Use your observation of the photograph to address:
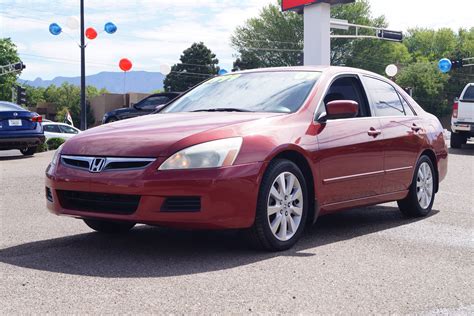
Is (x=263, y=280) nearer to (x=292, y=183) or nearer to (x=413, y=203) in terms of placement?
(x=292, y=183)

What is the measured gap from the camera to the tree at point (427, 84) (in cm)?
8188

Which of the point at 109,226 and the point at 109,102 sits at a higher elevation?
the point at 109,102

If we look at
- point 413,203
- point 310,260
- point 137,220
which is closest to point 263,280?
point 310,260

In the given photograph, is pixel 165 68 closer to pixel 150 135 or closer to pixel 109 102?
pixel 109 102

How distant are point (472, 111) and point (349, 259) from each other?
1562 cm

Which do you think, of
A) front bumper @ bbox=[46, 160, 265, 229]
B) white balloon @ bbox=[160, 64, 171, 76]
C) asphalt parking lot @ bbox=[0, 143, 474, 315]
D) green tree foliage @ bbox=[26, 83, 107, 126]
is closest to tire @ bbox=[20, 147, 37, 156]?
asphalt parking lot @ bbox=[0, 143, 474, 315]

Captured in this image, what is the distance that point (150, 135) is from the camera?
5.12m

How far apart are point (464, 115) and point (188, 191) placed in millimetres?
16373

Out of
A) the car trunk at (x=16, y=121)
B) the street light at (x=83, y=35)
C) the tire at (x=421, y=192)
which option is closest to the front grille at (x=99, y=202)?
the tire at (x=421, y=192)

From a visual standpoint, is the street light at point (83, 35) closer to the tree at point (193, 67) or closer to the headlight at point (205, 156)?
the headlight at point (205, 156)

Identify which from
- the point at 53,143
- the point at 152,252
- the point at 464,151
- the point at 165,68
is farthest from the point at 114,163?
the point at 165,68

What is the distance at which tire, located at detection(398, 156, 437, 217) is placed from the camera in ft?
23.7

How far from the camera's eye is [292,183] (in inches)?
213

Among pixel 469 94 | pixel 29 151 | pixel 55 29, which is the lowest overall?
pixel 29 151
